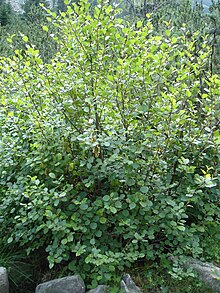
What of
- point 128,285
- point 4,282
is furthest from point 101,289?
point 4,282

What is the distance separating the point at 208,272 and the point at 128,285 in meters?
0.63

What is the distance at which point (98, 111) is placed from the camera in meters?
3.12

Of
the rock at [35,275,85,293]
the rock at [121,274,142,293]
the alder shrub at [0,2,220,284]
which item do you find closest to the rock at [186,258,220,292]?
the alder shrub at [0,2,220,284]

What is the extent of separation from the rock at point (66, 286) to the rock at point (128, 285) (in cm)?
30

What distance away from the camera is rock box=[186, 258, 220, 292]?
2.95 meters

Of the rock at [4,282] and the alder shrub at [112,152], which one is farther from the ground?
the alder shrub at [112,152]

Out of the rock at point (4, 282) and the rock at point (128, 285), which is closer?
the rock at point (128, 285)

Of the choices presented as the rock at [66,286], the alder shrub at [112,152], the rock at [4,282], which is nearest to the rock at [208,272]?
the alder shrub at [112,152]

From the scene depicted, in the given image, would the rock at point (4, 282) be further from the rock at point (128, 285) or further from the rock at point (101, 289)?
the rock at point (128, 285)

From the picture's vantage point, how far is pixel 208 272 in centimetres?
299

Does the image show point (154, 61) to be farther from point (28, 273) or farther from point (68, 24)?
point (28, 273)

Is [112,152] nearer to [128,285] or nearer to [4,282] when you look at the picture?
[128,285]

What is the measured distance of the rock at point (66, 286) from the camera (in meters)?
2.85

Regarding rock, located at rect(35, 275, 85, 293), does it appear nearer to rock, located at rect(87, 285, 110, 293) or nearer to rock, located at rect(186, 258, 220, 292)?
rock, located at rect(87, 285, 110, 293)
